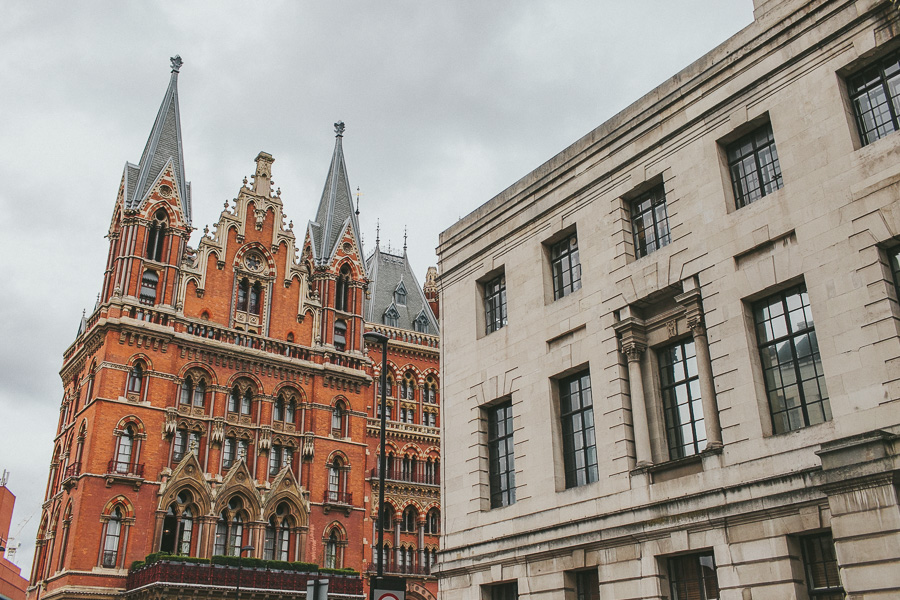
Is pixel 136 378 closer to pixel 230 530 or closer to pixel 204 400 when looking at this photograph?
pixel 204 400

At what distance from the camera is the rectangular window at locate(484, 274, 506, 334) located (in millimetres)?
23891

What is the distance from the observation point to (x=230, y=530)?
46844 millimetres

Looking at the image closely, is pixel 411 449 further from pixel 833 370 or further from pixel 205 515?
pixel 833 370

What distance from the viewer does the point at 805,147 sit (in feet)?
53.0

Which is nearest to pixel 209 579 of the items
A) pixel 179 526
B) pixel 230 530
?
pixel 179 526

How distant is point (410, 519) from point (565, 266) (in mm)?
41370

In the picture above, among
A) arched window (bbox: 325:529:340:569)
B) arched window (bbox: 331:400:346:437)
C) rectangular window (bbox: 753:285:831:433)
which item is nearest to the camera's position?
rectangular window (bbox: 753:285:831:433)

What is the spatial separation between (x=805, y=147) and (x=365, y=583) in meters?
45.3

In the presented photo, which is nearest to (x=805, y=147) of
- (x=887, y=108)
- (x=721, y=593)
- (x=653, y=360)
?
(x=887, y=108)

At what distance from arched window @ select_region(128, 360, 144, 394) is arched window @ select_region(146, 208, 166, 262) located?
7.25 meters

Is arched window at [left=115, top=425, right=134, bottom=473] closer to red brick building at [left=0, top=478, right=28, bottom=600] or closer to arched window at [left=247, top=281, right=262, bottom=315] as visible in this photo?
arched window at [left=247, top=281, right=262, bottom=315]

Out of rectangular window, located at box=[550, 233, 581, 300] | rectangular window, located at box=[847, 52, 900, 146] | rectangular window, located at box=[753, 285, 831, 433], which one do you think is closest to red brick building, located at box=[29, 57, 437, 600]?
rectangular window, located at box=[550, 233, 581, 300]

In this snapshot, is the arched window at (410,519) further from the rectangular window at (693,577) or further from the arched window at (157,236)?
the rectangular window at (693,577)

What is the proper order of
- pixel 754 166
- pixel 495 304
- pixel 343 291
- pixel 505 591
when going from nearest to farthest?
pixel 754 166
pixel 505 591
pixel 495 304
pixel 343 291
